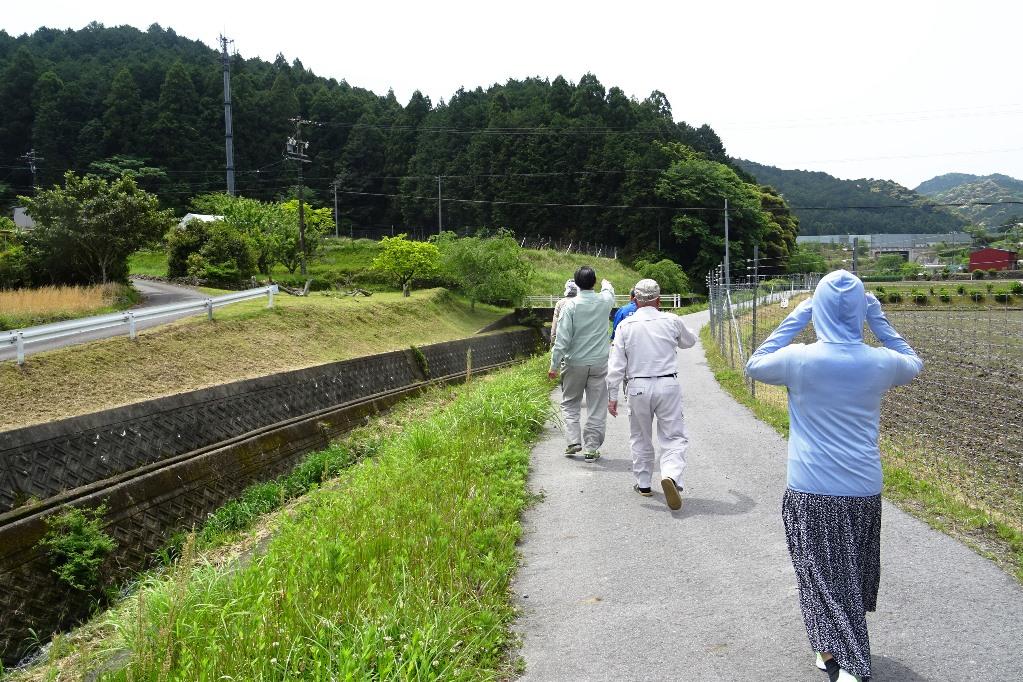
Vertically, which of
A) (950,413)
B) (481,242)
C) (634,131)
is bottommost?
(950,413)

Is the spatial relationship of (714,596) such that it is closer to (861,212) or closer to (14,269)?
(14,269)

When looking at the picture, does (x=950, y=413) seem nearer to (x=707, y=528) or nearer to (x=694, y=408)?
(x=694, y=408)

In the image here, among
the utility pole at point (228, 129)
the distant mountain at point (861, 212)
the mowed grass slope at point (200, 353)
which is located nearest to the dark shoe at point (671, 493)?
the mowed grass slope at point (200, 353)

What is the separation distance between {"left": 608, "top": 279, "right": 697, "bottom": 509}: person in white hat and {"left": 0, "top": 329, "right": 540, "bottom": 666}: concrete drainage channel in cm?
392

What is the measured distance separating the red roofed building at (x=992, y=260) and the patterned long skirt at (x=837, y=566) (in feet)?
271

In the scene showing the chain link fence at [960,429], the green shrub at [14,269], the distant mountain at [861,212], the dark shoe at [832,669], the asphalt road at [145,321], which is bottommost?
the chain link fence at [960,429]

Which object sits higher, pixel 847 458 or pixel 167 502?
pixel 847 458

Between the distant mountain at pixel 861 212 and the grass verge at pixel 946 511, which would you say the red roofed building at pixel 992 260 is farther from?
the grass verge at pixel 946 511

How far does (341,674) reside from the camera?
12.2 feet

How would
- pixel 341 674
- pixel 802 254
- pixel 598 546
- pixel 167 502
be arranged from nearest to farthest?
1. pixel 341 674
2. pixel 598 546
3. pixel 167 502
4. pixel 802 254

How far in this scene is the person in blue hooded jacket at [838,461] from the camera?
3.87 metres

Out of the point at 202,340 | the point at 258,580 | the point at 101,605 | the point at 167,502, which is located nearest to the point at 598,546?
the point at 258,580

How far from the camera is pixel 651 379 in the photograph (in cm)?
741

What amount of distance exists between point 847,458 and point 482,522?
3.31m
